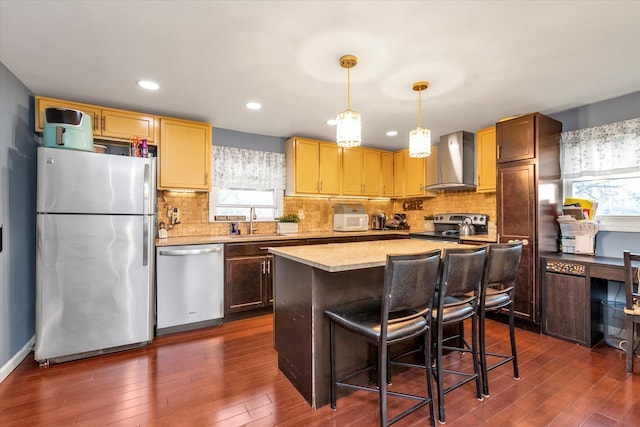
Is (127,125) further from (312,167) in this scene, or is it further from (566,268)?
(566,268)

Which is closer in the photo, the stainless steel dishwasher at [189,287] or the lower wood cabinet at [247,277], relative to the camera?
the stainless steel dishwasher at [189,287]

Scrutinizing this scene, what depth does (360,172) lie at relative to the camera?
4844mm

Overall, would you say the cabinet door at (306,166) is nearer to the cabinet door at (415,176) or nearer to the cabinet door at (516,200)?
the cabinet door at (415,176)

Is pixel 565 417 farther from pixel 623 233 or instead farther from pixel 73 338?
pixel 73 338

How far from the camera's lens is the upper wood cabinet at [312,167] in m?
4.30

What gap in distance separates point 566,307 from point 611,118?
192cm

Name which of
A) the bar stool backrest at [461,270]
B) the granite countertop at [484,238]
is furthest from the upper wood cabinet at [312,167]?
the bar stool backrest at [461,270]

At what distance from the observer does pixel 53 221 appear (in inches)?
95.1

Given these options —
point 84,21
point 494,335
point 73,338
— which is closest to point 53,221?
point 73,338

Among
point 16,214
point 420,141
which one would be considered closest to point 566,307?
point 420,141

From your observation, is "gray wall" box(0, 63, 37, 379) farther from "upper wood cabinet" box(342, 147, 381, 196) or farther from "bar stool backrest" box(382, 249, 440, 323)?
"upper wood cabinet" box(342, 147, 381, 196)

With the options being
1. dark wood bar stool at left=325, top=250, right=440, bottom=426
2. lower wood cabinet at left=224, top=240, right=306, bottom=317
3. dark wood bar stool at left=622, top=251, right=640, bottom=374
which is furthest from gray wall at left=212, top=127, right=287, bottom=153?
dark wood bar stool at left=622, top=251, right=640, bottom=374

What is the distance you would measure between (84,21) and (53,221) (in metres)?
1.53

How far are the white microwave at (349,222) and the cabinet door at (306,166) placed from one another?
23.3 inches
